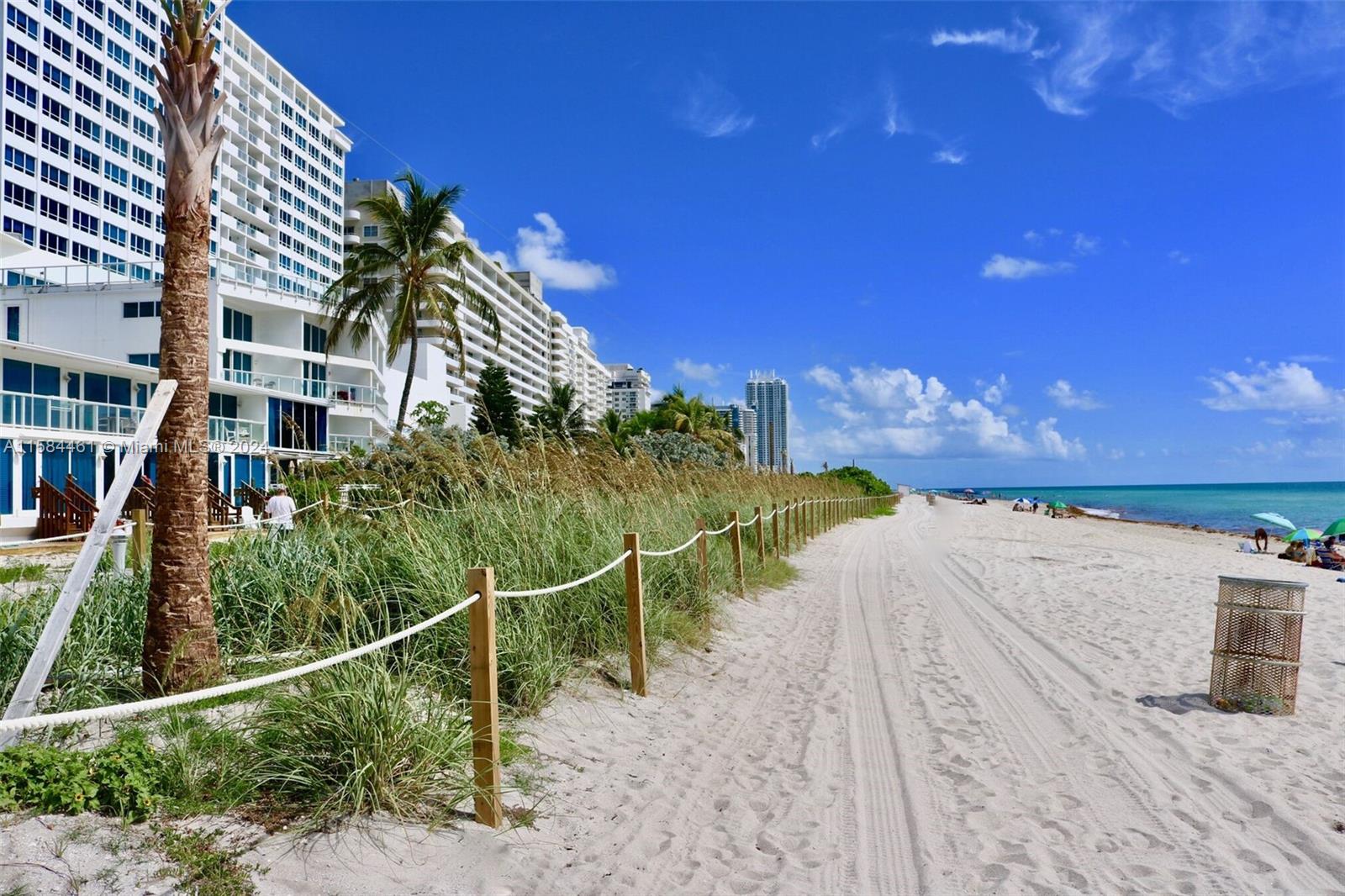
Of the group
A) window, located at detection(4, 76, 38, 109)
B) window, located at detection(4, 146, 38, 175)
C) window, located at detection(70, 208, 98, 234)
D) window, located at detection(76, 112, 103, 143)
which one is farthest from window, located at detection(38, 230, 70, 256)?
window, located at detection(4, 76, 38, 109)

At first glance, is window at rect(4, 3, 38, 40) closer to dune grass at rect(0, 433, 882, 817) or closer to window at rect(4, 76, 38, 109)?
window at rect(4, 76, 38, 109)

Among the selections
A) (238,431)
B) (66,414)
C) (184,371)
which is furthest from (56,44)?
(184,371)

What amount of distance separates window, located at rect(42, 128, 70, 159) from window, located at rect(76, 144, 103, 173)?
2.47ft

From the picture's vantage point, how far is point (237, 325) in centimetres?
3284

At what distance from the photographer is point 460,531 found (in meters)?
6.34

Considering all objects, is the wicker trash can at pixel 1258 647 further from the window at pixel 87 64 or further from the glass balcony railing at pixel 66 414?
the window at pixel 87 64

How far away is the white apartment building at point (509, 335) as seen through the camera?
78562 mm

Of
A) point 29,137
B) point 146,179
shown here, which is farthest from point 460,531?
point 146,179

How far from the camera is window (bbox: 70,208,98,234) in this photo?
5159 centimetres

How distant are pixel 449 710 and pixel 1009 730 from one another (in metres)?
3.60

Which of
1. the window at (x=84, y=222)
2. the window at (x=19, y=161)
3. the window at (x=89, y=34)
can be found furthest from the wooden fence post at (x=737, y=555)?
the window at (x=89, y=34)

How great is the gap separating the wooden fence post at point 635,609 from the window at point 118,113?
218 feet

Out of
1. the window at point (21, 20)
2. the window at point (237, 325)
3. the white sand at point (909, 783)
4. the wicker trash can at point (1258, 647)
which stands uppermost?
the window at point (21, 20)

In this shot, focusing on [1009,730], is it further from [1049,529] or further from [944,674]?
[1049,529]
